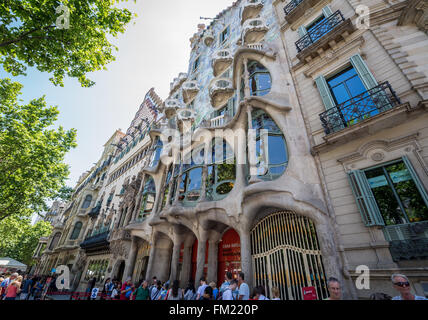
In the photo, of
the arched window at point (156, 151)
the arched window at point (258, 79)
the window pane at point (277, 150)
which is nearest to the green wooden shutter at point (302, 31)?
the arched window at point (258, 79)

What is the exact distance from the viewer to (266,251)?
7875 millimetres

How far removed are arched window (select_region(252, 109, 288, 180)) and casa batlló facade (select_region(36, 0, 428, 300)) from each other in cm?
5

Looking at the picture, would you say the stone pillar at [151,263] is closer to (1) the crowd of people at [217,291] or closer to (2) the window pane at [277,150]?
(1) the crowd of people at [217,291]

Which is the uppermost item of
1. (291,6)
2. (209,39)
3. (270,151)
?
(209,39)

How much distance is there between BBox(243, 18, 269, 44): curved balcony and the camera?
1302cm

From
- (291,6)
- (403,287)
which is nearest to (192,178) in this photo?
(403,287)

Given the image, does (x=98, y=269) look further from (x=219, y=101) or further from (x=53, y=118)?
(x=219, y=101)

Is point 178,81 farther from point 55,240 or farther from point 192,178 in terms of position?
point 55,240

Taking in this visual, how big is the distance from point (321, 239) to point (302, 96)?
20.5 ft

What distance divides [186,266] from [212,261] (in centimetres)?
249

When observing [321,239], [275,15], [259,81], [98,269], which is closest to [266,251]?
[321,239]

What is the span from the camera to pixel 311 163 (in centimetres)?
751

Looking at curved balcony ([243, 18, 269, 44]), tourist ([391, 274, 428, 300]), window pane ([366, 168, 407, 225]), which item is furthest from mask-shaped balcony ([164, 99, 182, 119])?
tourist ([391, 274, 428, 300])

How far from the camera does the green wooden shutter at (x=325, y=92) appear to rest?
7785mm
